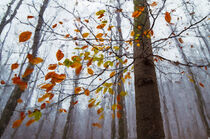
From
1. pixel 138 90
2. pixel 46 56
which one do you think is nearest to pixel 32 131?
pixel 46 56

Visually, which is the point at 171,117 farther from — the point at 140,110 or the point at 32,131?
the point at 140,110

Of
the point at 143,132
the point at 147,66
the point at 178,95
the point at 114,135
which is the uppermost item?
the point at 178,95

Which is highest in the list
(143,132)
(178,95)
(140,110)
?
(178,95)

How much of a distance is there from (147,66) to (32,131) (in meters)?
25.7

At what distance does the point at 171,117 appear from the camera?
83.9ft

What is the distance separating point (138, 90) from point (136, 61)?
0.32 m

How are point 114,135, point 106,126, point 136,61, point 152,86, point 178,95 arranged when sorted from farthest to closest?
point 106,126, point 178,95, point 114,135, point 136,61, point 152,86

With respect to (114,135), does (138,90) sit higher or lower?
higher

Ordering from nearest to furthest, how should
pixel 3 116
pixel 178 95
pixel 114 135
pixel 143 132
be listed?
pixel 143 132, pixel 3 116, pixel 114 135, pixel 178 95

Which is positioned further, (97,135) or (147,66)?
(97,135)

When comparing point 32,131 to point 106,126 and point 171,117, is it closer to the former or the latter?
point 106,126

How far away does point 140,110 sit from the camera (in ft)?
3.07

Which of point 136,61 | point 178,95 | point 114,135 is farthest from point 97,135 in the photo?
point 136,61

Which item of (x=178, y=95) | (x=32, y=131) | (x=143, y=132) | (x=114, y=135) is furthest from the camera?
(x=178, y=95)
